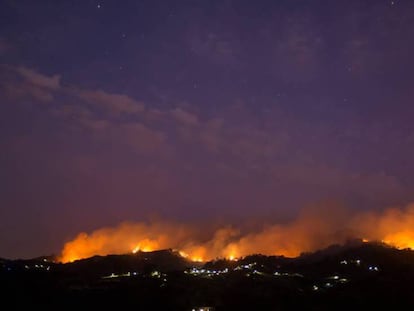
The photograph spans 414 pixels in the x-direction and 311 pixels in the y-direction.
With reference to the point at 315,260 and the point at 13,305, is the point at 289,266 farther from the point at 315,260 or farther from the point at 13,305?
the point at 13,305

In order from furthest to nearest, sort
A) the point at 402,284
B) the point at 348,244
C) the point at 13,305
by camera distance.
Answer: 1. the point at 348,244
2. the point at 402,284
3. the point at 13,305

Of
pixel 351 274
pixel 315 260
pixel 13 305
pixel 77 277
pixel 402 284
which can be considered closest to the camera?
pixel 13 305

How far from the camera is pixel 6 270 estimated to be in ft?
264

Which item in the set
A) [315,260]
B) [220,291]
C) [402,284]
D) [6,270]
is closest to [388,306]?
[402,284]

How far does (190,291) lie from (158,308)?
7.66 m

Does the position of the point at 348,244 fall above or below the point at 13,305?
above

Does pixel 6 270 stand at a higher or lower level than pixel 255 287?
higher

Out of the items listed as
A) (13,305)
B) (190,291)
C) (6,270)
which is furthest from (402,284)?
(6,270)

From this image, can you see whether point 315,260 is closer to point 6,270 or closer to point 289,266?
point 289,266

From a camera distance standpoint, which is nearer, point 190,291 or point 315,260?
point 190,291

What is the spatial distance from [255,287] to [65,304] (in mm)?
32574

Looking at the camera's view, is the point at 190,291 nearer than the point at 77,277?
Yes

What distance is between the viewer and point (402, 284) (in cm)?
7781

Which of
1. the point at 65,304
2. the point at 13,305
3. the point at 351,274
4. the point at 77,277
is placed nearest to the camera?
the point at 13,305
